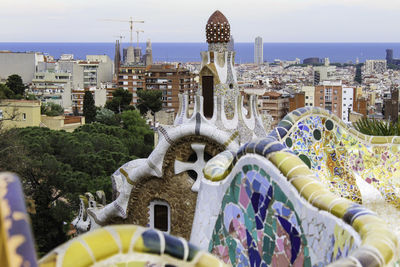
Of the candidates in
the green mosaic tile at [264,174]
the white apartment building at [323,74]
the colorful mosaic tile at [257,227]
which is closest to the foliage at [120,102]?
the colorful mosaic tile at [257,227]

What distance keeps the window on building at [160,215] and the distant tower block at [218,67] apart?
1.64m

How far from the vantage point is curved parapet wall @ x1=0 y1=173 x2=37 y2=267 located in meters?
1.97

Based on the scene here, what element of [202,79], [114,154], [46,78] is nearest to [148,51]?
[46,78]

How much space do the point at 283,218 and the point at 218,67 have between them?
553cm

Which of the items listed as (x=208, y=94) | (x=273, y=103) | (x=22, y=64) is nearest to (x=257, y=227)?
(x=208, y=94)

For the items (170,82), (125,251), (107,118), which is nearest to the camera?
(125,251)

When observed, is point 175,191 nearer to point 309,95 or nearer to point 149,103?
point 149,103

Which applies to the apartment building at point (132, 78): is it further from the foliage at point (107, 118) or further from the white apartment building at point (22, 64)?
the foliage at point (107, 118)

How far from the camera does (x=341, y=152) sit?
6.00 meters

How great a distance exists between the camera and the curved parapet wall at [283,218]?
3338mm

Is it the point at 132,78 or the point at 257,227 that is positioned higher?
the point at 257,227

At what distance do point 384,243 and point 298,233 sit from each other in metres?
0.94

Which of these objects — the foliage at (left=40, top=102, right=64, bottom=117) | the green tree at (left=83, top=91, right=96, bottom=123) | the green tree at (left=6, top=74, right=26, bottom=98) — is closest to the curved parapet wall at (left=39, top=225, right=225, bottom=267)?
the foliage at (left=40, top=102, right=64, bottom=117)

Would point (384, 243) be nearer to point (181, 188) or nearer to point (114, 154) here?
point (181, 188)
